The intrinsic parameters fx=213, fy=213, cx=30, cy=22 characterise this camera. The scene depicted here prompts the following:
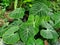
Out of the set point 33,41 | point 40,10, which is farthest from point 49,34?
point 40,10

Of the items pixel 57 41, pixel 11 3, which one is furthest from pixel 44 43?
pixel 11 3

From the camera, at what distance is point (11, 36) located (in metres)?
2.19

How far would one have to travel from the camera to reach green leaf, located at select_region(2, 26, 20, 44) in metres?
2.17

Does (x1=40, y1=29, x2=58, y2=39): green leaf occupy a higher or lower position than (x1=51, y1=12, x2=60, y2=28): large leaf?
lower

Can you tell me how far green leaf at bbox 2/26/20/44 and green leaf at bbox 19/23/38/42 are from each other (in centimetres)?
5

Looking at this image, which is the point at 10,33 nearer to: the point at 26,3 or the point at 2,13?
the point at 2,13

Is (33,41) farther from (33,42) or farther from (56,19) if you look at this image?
(56,19)

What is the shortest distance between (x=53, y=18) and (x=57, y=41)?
290mm

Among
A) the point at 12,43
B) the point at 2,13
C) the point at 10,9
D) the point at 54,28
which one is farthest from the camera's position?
the point at 10,9

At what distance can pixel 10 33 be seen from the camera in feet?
7.26

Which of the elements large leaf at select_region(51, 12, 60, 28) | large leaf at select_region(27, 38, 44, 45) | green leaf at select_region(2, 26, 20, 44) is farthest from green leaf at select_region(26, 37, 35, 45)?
large leaf at select_region(51, 12, 60, 28)

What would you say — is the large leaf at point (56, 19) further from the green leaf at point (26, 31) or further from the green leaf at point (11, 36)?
the green leaf at point (11, 36)

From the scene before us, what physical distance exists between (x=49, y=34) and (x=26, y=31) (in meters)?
0.24

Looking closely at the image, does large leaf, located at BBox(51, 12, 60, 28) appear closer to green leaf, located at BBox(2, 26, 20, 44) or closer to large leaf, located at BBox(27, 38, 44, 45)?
large leaf, located at BBox(27, 38, 44, 45)
